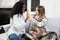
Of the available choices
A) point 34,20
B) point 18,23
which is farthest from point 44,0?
point 18,23

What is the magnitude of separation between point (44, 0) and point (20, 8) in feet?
4.24

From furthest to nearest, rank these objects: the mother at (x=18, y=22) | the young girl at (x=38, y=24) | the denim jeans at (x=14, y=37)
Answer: the young girl at (x=38, y=24) → the mother at (x=18, y=22) → the denim jeans at (x=14, y=37)

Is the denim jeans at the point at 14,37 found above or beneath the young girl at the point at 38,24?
beneath

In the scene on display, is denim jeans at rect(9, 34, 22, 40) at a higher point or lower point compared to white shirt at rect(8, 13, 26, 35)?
lower

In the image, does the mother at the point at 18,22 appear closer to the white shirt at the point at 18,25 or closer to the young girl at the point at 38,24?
the white shirt at the point at 18,25

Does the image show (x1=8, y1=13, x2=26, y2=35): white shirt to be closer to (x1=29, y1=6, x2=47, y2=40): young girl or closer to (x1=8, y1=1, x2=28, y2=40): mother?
(x1=8, y1=1, x2=28, y2=40): mother

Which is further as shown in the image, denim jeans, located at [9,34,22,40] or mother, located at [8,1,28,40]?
mother, located at [8,1,28,40]

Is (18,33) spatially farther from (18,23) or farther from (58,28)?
(58,28)

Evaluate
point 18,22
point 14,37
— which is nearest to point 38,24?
point 18,22

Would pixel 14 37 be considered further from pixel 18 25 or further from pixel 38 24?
pixel 38 24

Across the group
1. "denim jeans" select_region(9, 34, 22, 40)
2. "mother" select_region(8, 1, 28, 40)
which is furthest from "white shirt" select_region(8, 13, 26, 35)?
"denim jeans" select_region(9, 34, 22, 40)

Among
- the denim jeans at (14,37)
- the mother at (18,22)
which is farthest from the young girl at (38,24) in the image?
the denim jeans at (14,37)

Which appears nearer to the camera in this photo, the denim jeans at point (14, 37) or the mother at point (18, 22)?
the denim jeans at point (14, 37)

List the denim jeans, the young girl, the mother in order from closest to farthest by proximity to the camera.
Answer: the denim jeans
the mother
the young girl
